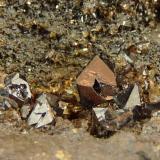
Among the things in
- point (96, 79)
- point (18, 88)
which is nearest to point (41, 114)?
point (18, 88)

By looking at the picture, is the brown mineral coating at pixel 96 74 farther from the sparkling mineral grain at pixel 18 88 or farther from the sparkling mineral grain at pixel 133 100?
the sparkling mineral grain at pixel 18 88

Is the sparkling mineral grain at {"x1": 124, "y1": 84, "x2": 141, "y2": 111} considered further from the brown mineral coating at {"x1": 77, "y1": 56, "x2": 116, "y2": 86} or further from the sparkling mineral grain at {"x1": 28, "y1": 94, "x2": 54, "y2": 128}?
the sparkling mineral grain at {"x1": 28, "y1": 94, "x2": 54, "y2": 128}

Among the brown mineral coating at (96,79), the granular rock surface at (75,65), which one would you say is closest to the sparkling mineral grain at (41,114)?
the granular rock surface at (75,65)

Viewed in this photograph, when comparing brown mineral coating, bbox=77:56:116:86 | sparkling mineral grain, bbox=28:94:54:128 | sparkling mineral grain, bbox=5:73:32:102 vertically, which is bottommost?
sparkling mineral grain, bbox=28:94:54:128

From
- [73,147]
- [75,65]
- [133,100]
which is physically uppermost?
[75,65]

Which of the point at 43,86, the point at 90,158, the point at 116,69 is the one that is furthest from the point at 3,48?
the point at 90,158

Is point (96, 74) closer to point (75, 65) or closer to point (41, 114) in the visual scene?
point (75, 65)

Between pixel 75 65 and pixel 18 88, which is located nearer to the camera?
pixel 18 88

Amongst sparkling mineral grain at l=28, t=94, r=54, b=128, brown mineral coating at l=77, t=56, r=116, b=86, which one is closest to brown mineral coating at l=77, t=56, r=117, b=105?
brown mineral coating at l=77, t=56, r=116, b=86
